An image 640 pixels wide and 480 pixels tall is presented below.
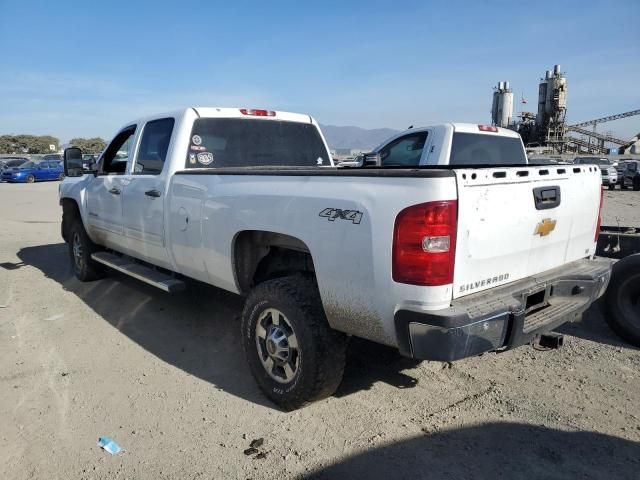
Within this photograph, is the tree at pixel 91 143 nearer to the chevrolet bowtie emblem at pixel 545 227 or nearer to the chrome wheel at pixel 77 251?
the chrome wheel at pixel 77 251

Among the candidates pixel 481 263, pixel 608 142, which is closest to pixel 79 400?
pixel 481 263

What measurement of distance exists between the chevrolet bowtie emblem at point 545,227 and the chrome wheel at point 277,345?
163cm

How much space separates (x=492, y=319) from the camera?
2.63m

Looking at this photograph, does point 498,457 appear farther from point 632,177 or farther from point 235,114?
point 632,177

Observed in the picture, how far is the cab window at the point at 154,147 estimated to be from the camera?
15.4ft

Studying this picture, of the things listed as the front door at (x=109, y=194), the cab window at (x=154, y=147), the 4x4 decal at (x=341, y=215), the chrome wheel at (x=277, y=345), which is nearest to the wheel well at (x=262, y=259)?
the chrome wheel at (x=277, y=345)

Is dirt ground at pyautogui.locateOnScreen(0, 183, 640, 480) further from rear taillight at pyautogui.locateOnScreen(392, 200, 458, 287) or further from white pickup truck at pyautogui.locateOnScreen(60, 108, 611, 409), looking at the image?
rear taillight at pyautogui.locateOnScreen(392, 200, 458, 287)

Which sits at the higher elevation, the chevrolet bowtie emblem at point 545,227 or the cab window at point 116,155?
the cab window at point 116,155

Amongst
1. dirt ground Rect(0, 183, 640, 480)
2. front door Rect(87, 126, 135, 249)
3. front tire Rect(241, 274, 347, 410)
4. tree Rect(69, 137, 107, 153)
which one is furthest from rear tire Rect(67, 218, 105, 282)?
tree Rect(69, 137, 107, 153)

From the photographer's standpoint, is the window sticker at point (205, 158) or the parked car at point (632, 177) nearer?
the window sticker at point (205, 158)

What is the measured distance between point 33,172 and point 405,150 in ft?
104

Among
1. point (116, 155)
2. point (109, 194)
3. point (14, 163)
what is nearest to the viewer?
point (109, 194)

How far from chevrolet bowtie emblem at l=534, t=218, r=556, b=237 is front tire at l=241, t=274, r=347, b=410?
1.37 metres

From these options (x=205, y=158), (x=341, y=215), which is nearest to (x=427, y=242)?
(x=341, y=215)
